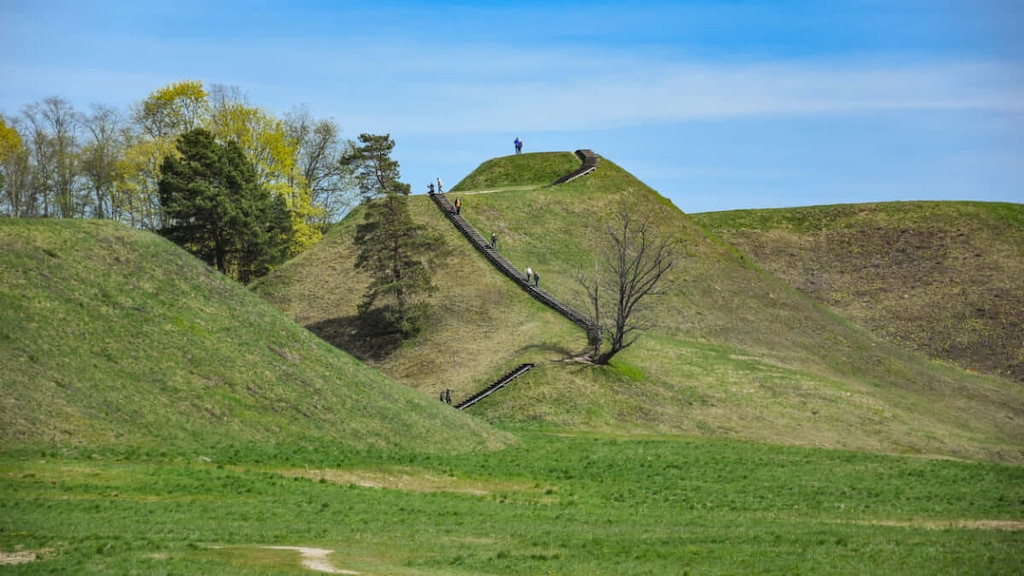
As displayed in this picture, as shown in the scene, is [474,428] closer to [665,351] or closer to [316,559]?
[665,351]

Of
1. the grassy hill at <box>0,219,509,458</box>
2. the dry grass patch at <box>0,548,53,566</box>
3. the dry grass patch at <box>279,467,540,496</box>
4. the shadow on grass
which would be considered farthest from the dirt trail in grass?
the shadow on grass

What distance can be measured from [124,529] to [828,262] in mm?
99751

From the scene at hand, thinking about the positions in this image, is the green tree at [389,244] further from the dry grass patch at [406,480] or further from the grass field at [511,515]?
the dry grass patch at [406,480]

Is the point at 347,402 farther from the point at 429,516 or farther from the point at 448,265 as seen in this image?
the point at 448,265

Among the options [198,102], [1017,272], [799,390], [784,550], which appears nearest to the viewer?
[784,550]

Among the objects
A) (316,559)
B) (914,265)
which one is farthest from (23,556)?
(914,265)

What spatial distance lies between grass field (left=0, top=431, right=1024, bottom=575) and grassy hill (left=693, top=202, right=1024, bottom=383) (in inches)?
2013

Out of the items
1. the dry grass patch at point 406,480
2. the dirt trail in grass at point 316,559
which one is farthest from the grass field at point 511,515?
the dirt trail in grass at point 316,559

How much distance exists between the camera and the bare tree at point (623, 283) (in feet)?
232

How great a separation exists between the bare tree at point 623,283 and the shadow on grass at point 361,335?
1485cm

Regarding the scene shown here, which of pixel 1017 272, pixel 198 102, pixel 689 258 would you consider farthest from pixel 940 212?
pixel 198 102

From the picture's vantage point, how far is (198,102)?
10062 cm

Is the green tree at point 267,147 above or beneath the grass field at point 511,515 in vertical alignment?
above

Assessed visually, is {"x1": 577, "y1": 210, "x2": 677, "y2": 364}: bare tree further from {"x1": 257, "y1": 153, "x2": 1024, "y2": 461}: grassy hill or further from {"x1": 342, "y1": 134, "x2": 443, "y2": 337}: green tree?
{"x1": 342, "y1": 134, "x2": 443, "y2": 337}: green tree
